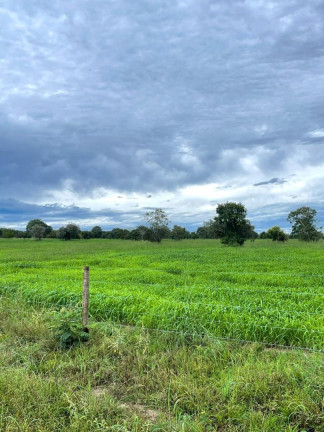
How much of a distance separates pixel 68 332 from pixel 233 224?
44229 mm

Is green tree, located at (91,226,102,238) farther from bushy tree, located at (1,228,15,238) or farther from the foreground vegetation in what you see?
the foreground vegetation

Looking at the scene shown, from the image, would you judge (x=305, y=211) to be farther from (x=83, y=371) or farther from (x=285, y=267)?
(x=83, y=371)

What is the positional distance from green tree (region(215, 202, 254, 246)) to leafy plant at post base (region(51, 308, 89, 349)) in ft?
140

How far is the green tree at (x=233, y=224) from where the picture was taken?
47.6 meters

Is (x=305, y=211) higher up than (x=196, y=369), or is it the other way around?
(x=305, y=211)

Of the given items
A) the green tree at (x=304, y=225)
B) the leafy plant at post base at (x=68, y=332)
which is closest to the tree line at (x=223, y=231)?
the green tree at (x=304, y=225)

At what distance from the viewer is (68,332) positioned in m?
5.55

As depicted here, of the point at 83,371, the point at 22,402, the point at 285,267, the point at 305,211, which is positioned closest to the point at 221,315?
the point at 83,371

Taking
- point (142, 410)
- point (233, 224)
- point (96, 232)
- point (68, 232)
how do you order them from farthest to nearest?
1. point (96, 232)
2. point (68, 232)
3. point (233, 224)
4. point (142, 410)

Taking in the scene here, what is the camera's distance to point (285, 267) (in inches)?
631

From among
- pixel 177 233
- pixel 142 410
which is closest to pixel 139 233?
pixel 177 233

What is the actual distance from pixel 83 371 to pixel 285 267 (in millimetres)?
13421

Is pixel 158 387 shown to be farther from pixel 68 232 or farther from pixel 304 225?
pixel 68 232

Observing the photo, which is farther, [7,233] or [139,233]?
[7,233]
